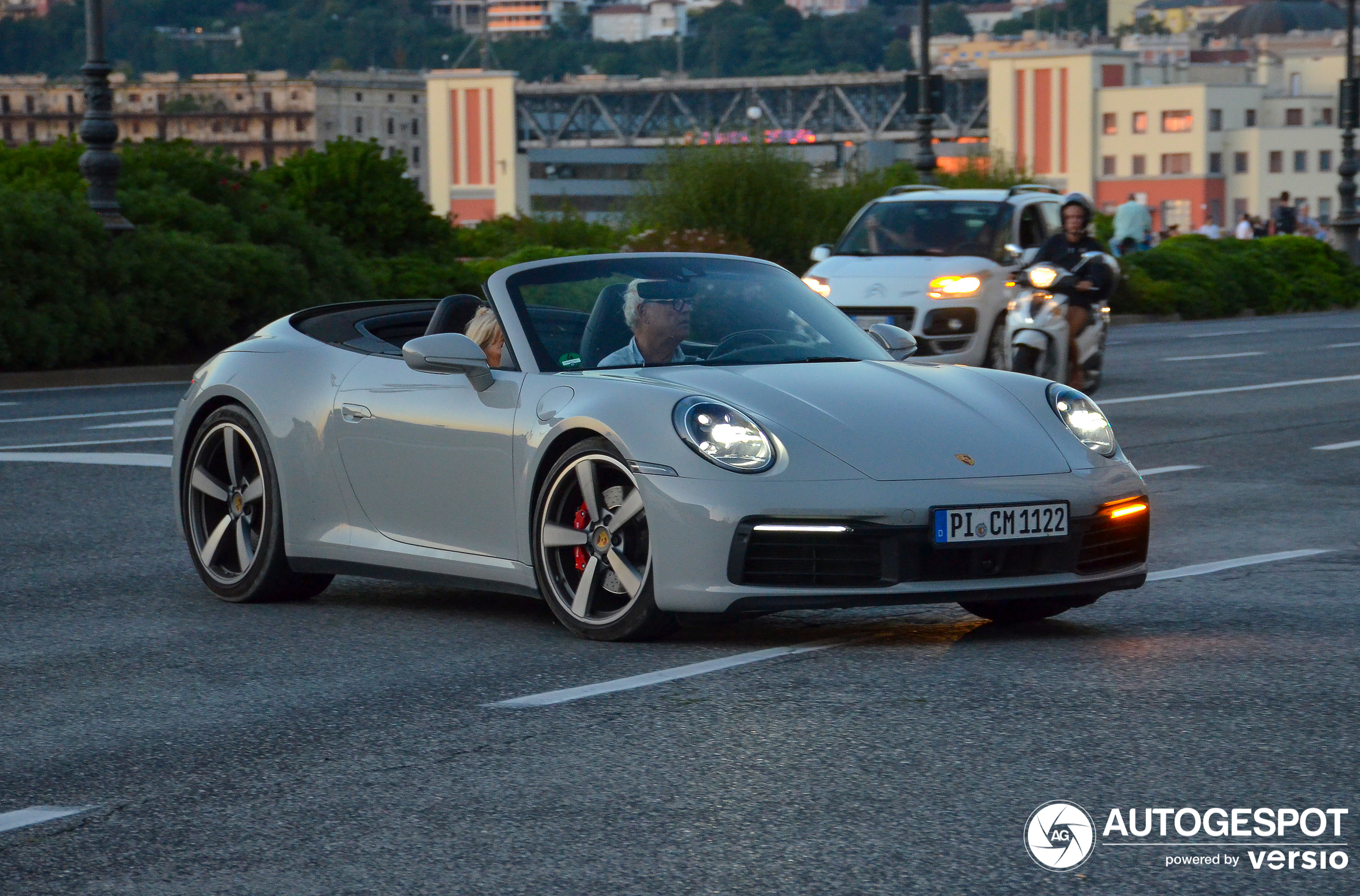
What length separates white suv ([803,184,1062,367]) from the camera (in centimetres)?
1895

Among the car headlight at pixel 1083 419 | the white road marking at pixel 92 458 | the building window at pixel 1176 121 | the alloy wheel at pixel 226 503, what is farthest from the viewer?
the building window at pixel 1176 121

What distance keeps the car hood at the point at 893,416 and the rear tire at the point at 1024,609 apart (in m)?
0.52

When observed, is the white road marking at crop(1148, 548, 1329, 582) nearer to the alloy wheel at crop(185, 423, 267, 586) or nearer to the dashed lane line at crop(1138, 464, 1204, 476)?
the alloy wheel at crop(185, 423, 267, 586)

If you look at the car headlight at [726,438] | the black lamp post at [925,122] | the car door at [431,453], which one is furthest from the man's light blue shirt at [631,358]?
the black lamp post at [925,122]

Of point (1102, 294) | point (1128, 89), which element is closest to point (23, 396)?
point (1102, 294)

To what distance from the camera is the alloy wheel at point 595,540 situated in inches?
266

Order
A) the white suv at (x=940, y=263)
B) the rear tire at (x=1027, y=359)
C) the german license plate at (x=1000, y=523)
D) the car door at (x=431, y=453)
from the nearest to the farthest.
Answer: the german license plate at (x=1000, y=523) → the car door at (x=431, y=453) → the rear tire at (x=1027, y=359) → the white suv at (x=940, y=263)

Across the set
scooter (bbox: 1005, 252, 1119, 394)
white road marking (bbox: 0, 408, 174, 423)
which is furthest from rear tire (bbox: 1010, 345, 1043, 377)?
white road marking (bbox: 0, 408, 174, 423)

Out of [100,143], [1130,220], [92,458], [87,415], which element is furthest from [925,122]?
[92,458]

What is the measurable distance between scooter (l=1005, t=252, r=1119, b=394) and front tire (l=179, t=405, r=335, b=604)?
7683mm

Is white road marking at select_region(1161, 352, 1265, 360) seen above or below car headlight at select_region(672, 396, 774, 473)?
below

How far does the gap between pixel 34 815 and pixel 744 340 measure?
339cm

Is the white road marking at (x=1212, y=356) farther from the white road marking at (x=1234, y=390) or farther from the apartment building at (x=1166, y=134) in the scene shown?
the apartment building at (x=1166, y=134)

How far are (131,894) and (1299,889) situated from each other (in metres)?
2.11
